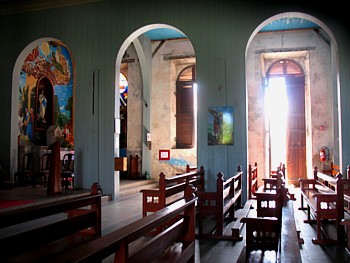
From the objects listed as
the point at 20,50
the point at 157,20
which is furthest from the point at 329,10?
the point at 20,50

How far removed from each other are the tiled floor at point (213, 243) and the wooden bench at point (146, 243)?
3.84 ft

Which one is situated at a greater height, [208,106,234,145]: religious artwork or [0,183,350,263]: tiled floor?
[208,106,234,145]: religious artwork

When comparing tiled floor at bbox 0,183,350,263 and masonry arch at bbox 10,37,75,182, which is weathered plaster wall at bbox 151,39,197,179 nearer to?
masonry arch at bbox 10,37,75,182

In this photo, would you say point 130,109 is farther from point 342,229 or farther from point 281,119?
point 342,229

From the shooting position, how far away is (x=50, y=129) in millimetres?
12750

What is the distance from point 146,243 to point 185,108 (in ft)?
37.2

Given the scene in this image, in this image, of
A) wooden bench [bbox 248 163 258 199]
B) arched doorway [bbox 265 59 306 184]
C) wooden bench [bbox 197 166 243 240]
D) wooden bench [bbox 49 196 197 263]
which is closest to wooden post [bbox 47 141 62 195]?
wooden bench [bbox 197 166 243 240]

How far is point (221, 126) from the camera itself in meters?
8.39

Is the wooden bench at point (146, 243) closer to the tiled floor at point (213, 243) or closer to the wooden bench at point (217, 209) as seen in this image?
the tiled floor at point (213, 243)

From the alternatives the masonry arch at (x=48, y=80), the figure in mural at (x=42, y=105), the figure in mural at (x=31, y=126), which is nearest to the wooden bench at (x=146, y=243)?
the masonry arch at (x=48, y=80)

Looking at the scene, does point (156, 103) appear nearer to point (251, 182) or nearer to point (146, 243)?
point (251, 182)

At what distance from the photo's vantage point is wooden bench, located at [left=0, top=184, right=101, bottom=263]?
2.40 metres

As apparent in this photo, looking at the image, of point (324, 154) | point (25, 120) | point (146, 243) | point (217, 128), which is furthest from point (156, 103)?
point (146, 243)

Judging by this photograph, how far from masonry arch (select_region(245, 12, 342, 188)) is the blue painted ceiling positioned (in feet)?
0.90
